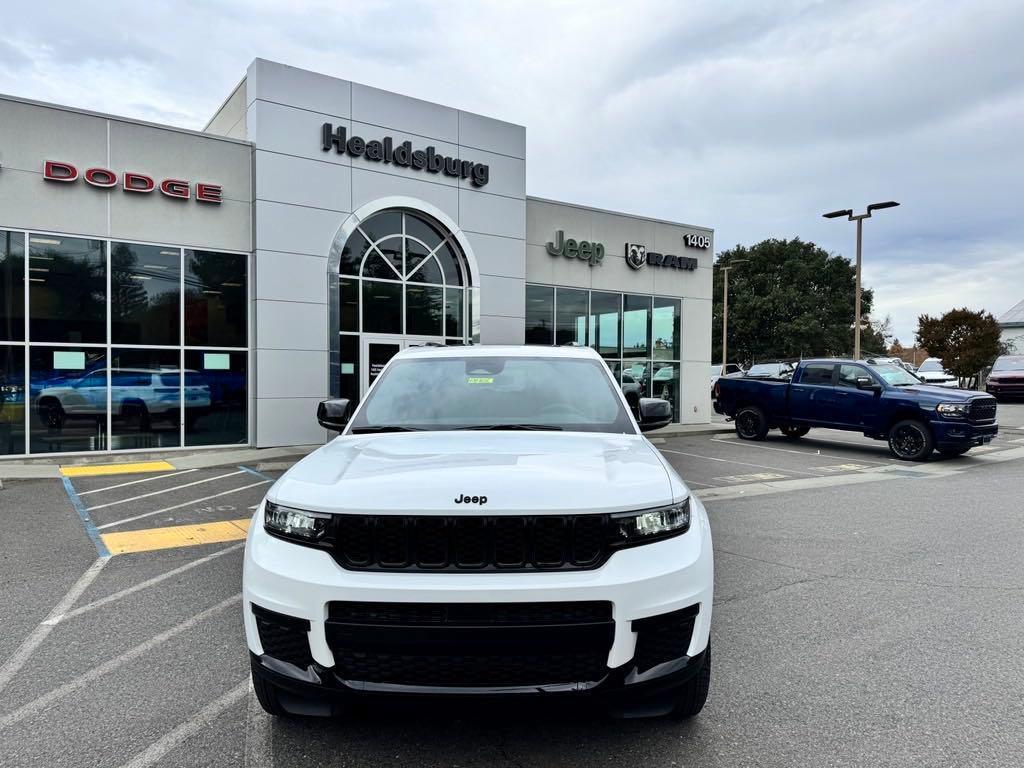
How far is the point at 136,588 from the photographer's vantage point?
5.19 meters

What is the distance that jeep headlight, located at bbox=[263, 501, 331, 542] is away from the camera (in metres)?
2.69

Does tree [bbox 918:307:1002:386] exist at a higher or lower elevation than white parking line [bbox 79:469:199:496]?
higher

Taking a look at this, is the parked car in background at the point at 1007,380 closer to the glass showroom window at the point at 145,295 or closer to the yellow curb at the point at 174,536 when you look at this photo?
the glass showroom window at the point at 145,295

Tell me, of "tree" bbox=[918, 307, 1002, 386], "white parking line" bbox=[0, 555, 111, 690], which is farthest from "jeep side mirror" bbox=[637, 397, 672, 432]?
"tree" bbox=[918, 307, 1002, 386]

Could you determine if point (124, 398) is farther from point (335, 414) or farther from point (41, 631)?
point (335, 414)

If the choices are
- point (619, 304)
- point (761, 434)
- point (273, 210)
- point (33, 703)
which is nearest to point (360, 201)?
point (273, 210)

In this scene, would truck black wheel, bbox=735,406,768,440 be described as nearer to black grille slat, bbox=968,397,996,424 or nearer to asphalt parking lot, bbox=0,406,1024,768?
black grille slat, bbox=968,397,996,424

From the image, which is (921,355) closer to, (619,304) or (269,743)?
(619,304)

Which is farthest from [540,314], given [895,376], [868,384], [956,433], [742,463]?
[956,433]

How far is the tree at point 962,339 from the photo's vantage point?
3744 cm

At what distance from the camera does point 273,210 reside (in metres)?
14.5

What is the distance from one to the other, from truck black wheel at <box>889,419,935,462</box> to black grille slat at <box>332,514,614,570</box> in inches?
522

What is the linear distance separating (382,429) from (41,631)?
2.49 metres

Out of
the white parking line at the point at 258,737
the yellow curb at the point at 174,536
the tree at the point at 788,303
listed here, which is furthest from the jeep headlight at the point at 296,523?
the tree at the point at 788,303
